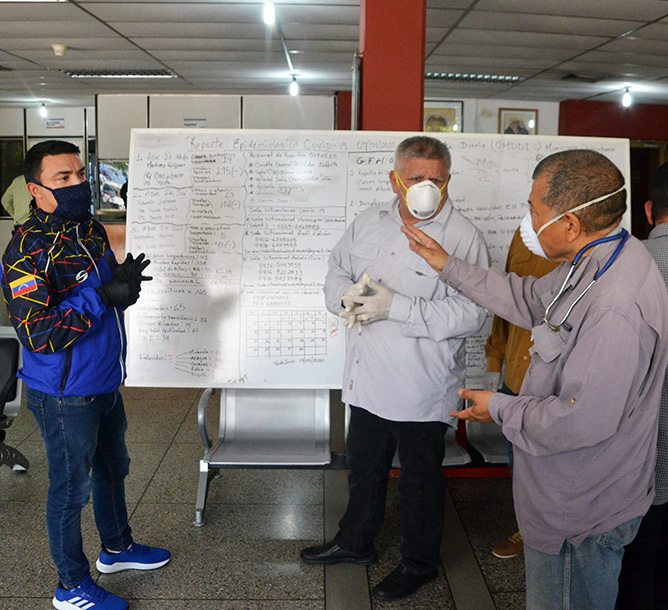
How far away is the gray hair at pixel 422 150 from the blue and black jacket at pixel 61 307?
1077mm

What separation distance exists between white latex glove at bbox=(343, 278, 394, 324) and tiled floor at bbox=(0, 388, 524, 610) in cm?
104

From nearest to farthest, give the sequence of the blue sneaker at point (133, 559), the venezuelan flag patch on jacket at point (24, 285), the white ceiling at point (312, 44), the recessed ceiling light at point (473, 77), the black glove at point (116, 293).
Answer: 1. the venezuelan flag patch on jacket at point (24, 285)
2. the black glove at point (116, 293)
3. the blue sneaker at point (133, 559)
4. the white ceiling at point (312, 44)
5. the recessed ceiling light at point (473, 77)

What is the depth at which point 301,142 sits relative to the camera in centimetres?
284

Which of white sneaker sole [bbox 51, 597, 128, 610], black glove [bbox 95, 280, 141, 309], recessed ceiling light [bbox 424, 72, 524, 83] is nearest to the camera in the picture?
black glove [bbox 95, 280, 141, 309]

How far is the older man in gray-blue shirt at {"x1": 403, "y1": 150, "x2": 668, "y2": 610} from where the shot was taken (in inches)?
49.0

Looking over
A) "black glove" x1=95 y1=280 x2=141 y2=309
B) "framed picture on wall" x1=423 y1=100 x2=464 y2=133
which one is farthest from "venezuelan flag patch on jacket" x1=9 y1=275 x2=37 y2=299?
"framed picture on wall" x1=423 y1=100 x2=464 y2=133

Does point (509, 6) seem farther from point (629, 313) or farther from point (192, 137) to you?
point (629, 313)

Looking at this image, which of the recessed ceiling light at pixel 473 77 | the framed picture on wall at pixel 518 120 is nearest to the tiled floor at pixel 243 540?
the recessed ceiling light at pixel 473 77

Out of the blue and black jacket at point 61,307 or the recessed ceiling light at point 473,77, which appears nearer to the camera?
the blue and black jacket at point 61,307

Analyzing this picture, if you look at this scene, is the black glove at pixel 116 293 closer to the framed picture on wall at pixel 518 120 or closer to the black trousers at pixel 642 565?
the black trousers at pixel 642 565

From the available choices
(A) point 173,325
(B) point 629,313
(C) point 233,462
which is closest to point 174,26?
(A) point 173,325

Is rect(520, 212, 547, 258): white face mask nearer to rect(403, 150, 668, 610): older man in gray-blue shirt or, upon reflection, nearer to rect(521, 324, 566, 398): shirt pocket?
rect(403, 150, 668, 610): older man in gray-blue shirt

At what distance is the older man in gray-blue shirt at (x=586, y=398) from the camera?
1.24m

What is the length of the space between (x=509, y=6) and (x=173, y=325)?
381 centimetres
